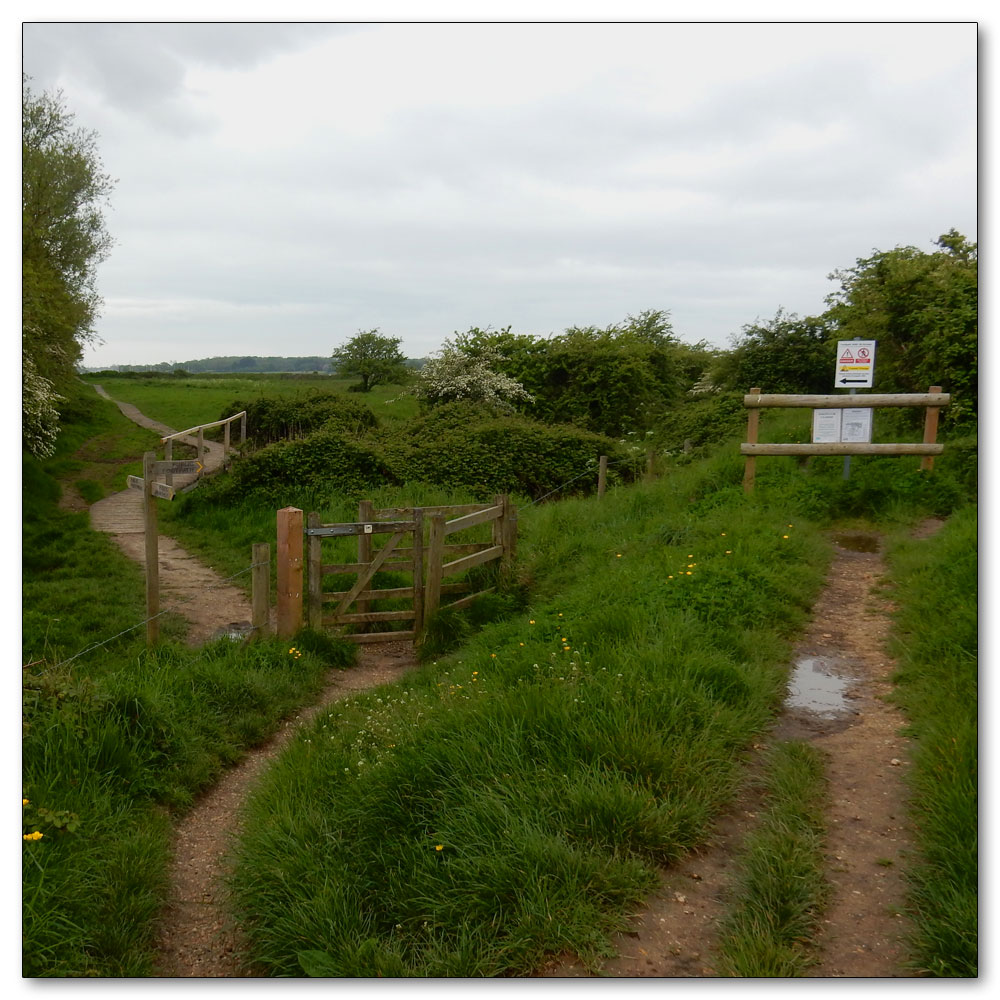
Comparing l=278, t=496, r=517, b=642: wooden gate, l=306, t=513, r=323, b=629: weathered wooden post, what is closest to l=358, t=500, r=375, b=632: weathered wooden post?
l=278, t=496, r=517, b=642: wooden gate

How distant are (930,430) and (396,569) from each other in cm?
706

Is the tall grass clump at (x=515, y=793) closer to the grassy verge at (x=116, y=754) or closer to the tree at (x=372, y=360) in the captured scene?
the grassy verge at (x=116, y=754)

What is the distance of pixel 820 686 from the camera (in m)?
5.59

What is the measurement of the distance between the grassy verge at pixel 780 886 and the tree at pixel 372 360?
3009 centimetres

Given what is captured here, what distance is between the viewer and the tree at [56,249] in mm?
12680

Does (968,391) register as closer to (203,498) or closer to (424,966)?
(424,966)

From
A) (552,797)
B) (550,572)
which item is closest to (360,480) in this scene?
(550,572)

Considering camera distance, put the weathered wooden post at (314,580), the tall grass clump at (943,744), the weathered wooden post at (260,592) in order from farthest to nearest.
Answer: the weathered wooden post at (314,580), the weathered wooden post at (260,592), the tall grass clump at (943,744)

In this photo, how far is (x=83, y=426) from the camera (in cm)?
2375

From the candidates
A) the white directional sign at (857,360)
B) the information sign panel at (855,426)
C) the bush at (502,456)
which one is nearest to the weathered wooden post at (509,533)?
the information sign panel at (855,426)

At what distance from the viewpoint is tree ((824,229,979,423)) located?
11.0 m

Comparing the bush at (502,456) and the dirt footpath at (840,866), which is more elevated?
the bush at (502,456)

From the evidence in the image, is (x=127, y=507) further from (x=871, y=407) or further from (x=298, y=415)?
(x=871, y=407)

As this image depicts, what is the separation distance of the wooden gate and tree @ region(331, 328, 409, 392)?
2328 cm
